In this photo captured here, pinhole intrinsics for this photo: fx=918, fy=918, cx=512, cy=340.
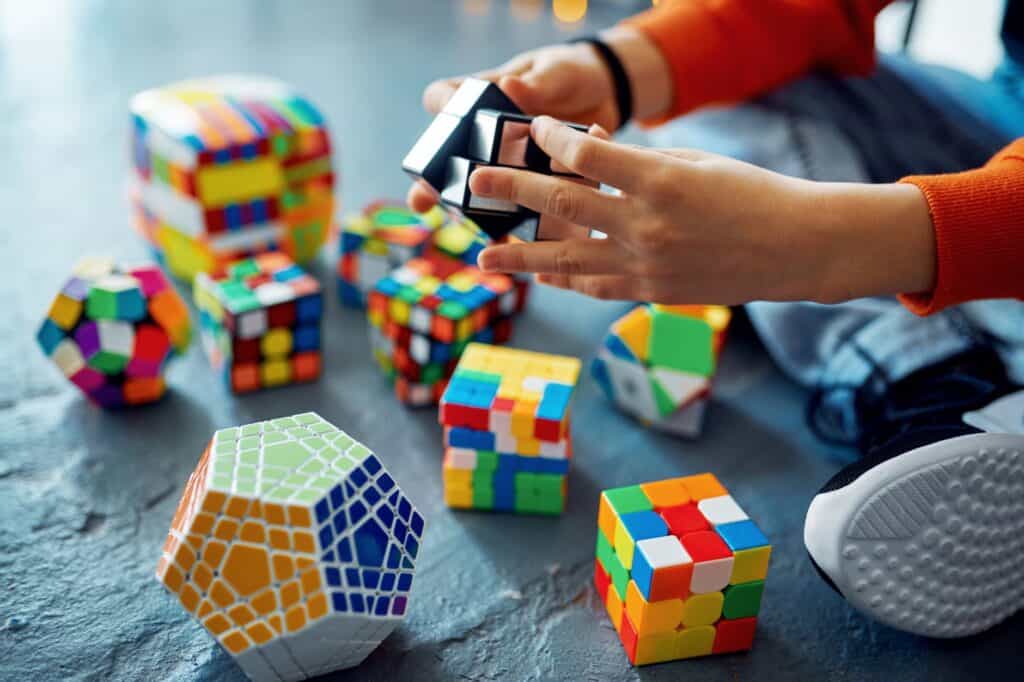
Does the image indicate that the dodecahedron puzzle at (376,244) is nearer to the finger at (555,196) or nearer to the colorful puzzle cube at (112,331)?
the colorful puzzle cube at (112,331)

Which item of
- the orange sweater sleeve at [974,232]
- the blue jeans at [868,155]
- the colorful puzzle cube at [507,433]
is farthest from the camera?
the blue jeans at [868,155]

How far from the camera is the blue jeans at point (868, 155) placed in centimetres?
112

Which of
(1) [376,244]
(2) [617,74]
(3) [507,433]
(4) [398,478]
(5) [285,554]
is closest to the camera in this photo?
(5) [285,554]

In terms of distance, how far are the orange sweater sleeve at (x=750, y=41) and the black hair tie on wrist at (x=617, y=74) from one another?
0.10m

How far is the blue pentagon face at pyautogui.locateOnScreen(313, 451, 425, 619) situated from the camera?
74cm

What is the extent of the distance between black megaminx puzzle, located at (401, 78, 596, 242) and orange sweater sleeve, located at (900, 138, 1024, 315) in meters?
0.34

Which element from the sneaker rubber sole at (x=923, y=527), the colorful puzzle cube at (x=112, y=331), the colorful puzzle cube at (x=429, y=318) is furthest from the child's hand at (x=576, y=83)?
the sneaker rubber sole at (x=923, y=527)

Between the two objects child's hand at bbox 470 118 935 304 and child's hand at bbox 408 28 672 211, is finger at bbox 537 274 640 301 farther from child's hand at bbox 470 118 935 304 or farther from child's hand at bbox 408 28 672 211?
child's hand at bbox 408 28 672 211

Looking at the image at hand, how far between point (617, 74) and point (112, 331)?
72 cm

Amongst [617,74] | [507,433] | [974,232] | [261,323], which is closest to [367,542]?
[507,433]

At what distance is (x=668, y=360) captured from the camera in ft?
3.81

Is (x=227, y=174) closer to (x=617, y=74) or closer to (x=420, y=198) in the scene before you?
(x=420, y=198)

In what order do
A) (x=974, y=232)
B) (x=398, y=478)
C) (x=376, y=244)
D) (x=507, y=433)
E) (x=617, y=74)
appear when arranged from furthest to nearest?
(x=376, y=244), (x=617, y=74), (x=398, y=478), (x=507, y=433), (x=974, y=232)

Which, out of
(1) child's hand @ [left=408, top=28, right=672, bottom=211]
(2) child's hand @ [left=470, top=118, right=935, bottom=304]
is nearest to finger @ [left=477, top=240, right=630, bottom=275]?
(2) child's hand @ [left=470, top=118, right=935, bottom=304]
